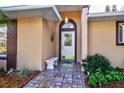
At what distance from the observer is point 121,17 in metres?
7.96

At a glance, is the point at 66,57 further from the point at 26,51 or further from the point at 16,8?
the point at 16,8

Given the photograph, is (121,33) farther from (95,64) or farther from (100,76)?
(100,76)

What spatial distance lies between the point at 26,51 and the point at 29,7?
2.47 metres

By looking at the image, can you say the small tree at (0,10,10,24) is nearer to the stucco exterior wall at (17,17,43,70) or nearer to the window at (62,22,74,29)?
the stucco exterior wall at (17,17,43,70)

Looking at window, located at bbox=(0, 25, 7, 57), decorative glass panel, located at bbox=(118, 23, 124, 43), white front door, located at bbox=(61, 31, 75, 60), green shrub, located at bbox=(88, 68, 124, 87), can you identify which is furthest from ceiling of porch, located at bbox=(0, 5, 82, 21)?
white front door, located at bbox=(61, 31, 75, 60)

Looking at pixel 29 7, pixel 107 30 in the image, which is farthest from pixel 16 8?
pixel 107 30

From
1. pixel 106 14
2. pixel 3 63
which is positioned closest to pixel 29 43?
pixel 3 63

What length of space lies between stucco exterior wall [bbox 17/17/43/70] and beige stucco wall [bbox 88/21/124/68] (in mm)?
2681

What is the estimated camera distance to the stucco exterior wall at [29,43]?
320 inches

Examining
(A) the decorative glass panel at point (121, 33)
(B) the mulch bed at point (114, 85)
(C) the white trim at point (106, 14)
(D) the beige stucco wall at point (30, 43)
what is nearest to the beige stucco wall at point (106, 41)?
(A) the decorative glass panel at point (121, 33)

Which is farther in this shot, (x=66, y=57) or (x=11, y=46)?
(x=66, y=57)

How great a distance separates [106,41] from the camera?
28.3 ft

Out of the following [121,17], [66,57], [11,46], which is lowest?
[66,57]

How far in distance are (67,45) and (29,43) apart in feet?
15.6
